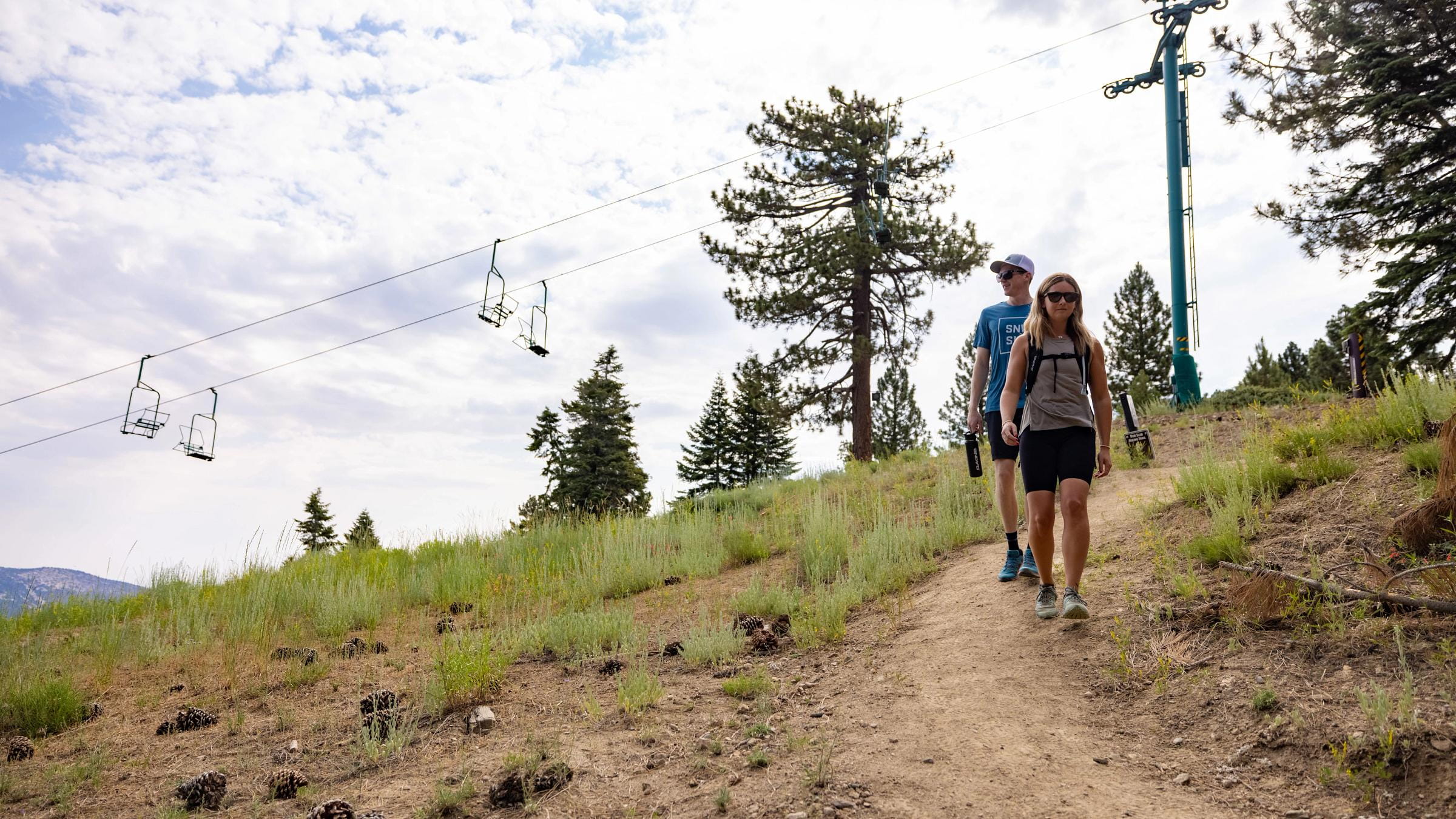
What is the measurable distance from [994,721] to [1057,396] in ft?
6.20

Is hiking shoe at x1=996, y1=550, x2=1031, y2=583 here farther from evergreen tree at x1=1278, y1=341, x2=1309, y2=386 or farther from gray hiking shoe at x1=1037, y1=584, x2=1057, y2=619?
evergreen tree at x1=1278, y1=341, x2=1309, y2=386

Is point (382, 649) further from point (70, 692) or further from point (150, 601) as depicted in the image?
point (150, 601)

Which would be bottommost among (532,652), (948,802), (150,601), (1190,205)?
(948,802)

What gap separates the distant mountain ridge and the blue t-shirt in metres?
9.33

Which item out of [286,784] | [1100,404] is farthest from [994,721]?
[286,784]

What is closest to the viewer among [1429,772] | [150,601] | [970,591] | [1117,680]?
[1429,772]

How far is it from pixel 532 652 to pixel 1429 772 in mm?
5163

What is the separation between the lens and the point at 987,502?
9266 mm

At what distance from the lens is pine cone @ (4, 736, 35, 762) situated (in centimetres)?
505

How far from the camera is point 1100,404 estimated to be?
4953 mm

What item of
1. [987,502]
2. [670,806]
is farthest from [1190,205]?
[670,806]

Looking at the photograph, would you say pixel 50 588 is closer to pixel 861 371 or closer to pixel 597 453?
pixel 861 371

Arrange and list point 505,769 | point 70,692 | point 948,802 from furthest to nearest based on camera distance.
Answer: point 70,692 → point 505,769 → point 948,802

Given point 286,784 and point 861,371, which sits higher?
point 861,371
